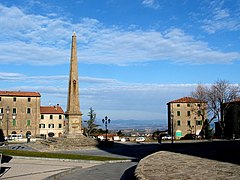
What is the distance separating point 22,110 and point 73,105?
32.4 metres

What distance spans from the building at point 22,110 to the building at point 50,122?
10.4ft

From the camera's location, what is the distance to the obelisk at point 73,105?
109 feet

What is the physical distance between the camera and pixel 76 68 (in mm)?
33875

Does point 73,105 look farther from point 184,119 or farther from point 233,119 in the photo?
point 184,119

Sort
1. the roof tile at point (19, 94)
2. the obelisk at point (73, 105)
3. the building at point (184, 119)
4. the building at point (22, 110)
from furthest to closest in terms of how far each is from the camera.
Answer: the building at point (184, 119) < the roof tile at point (19, 94) < the building at point (22, 110) < the obelisk at point (73, 105)

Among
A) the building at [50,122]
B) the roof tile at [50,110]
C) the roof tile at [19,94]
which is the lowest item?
the building at [50,122]

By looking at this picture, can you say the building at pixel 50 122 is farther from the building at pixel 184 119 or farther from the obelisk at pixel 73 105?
the obelisk at pixel 73 105

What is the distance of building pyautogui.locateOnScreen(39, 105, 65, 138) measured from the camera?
66000 mm

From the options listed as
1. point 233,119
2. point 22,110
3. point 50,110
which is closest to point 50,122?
point 50,110

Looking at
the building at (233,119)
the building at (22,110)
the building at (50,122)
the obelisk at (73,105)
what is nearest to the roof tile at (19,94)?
the building at (22,110)

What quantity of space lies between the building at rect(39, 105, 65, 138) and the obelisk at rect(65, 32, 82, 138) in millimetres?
33600

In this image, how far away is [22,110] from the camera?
204ft

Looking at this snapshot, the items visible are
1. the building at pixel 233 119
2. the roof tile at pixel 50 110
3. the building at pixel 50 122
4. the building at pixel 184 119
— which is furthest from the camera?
the roof tile at pixel 50 110

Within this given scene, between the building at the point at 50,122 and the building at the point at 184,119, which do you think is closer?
the building at the point at 184,119
